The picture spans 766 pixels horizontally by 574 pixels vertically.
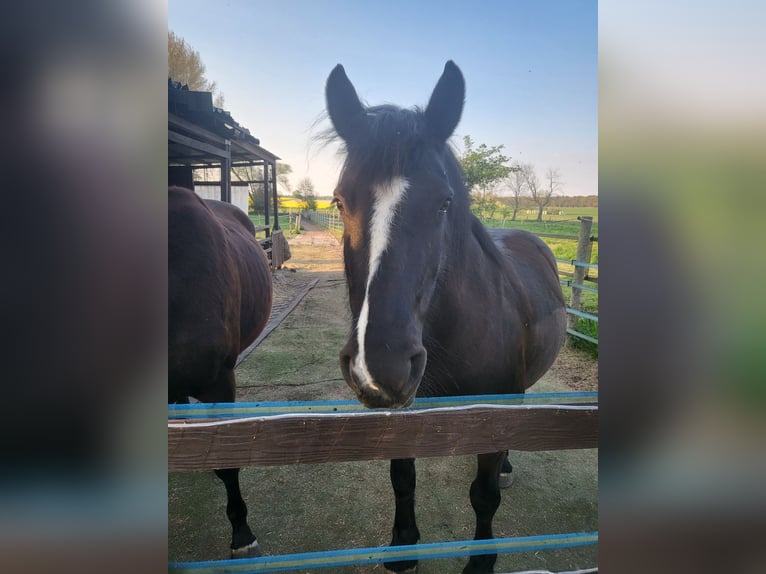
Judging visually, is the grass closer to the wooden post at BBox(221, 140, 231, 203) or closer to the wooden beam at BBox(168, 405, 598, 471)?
the wooden post at BBox(221, 140, 231, 203)

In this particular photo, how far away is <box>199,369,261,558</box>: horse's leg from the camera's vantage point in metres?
2.25

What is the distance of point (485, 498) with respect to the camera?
77.9 inches

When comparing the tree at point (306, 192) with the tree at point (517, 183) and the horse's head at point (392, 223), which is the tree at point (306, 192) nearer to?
the horse's head at point (392, 223)

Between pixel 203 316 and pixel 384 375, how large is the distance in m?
1.49

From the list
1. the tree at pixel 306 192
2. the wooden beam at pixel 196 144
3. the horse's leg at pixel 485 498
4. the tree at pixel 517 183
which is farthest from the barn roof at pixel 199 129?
the horse's leg at pixel 485 498

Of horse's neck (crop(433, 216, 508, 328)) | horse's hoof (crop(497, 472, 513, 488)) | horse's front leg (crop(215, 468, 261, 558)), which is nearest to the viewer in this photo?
horse's neck (crop(433, 216, 508, 328))

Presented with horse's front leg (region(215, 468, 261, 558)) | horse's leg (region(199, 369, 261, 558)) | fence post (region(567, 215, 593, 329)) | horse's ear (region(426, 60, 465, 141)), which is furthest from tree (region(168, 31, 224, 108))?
fence post (region(567, 215, 593, 329))

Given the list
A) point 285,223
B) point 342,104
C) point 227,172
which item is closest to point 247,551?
point 342,104

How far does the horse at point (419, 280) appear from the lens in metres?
1.23
